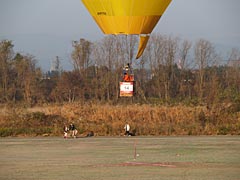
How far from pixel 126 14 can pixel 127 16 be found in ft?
0.34

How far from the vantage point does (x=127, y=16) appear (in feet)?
65.7

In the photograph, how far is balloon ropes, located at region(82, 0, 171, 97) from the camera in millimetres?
19750

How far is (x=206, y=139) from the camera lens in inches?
1048

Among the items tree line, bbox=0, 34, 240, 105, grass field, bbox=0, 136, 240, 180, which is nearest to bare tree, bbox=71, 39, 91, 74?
tree line, bbox=0, 34, 240, 105

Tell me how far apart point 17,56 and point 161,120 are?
100 feet

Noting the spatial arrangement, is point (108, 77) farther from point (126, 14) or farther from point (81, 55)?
point (126, 14)

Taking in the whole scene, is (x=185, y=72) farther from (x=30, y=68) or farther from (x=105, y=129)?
(x=105, y=129)

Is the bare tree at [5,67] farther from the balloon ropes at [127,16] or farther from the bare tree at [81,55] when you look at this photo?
the balloon ropes at [127,16]

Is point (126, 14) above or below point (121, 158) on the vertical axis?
above

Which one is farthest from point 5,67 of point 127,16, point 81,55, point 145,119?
point 127,16

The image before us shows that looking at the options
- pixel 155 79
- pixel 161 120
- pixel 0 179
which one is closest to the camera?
pixel 0 179

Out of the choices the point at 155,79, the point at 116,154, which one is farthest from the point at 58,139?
the point at 155,79

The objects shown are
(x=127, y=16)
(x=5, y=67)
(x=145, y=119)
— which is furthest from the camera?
(x=5, y=67)

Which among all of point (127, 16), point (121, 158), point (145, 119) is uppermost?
point (127, 16)
